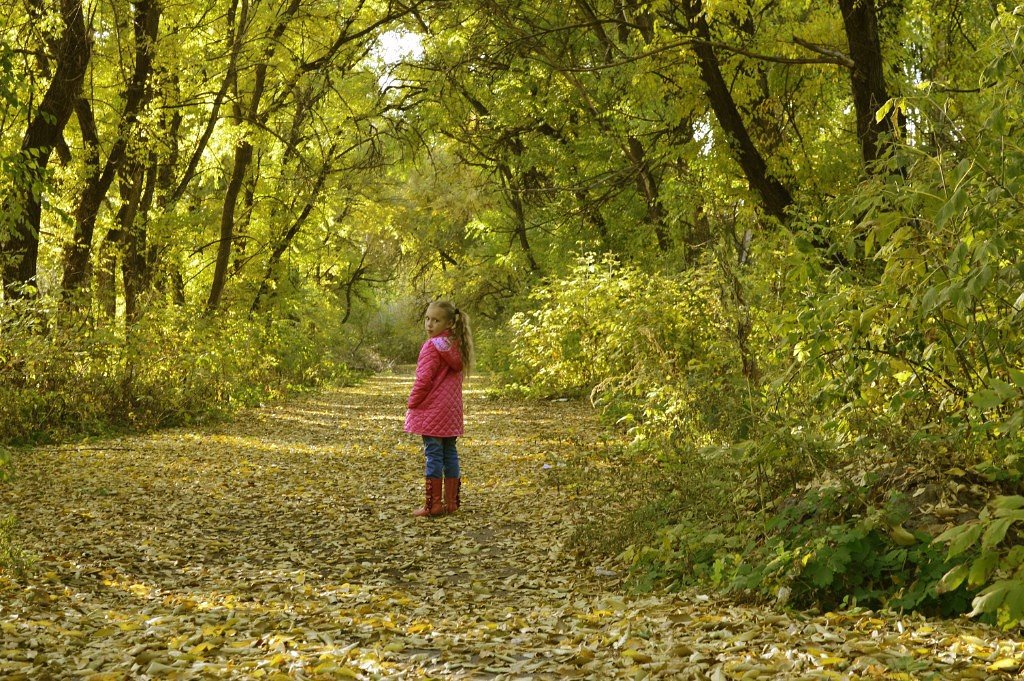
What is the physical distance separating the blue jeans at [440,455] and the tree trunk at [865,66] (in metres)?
4.41

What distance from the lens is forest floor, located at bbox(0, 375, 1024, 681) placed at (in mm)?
3742

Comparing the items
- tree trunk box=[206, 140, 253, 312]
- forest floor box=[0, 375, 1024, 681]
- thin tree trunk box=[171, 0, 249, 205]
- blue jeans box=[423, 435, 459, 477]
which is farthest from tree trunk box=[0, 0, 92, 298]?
blue jeans box=[423, 435, 459, 477]

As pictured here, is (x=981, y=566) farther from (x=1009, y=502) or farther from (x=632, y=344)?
(x=632, y=344)

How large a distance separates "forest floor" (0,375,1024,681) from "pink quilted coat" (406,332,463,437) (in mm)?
812

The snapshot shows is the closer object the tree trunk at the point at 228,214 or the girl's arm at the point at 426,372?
the girl's arm at the point at 426,372

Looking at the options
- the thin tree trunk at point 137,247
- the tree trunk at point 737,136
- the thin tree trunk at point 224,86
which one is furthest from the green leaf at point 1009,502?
the thin tree trunk at point 137,247

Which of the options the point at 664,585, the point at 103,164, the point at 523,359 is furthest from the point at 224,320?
the point at 664,585

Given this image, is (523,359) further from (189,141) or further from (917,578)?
(917,578)

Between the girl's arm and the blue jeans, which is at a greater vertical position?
the girl's arm

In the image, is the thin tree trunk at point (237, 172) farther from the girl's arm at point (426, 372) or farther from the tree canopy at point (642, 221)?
the girl's arm at point (426, 372)

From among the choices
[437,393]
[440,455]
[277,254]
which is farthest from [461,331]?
[277,254]

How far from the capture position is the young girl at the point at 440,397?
7.56m

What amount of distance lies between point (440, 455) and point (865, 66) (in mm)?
5079

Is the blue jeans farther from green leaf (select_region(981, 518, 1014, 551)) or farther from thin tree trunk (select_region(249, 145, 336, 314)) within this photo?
thin tree trunk (select_region(249, 145, 336, 314))
